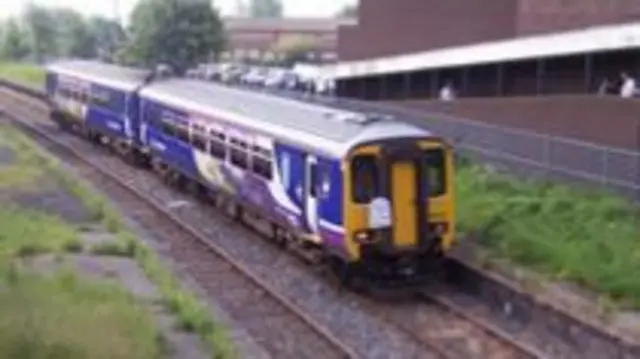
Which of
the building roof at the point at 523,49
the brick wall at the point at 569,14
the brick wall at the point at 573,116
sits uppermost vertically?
the brick wall at the point at 569,14

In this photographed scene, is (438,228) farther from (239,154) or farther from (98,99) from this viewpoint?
(98,99)

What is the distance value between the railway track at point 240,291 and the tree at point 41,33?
75.7 m

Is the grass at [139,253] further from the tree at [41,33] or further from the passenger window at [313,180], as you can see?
the tree at [41,33]

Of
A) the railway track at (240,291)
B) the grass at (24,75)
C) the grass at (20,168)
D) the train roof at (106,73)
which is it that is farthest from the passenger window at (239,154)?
the grass at (24,75)

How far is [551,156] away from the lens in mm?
24328

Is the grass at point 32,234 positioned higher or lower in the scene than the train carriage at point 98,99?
lower

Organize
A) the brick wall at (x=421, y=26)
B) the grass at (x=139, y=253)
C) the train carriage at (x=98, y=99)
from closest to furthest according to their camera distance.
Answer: the grass at (x=139, y=253) → the train carriage at (x=98, y=99) → the brick wall at (x=421, y=26)

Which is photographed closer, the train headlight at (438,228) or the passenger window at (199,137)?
the train headlight at (438,228)

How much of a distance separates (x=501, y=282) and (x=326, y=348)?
11.9ft

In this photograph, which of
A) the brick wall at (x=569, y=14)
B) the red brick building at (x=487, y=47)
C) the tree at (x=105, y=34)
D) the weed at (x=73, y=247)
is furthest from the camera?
the tree at (x=105, y=34)

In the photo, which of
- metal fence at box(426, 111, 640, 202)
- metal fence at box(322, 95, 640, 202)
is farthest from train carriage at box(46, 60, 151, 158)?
metal fence at box(426, 111, 640, 202)

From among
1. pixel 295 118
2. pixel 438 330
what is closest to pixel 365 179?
pixel 438 330

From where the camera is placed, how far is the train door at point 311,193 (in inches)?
734

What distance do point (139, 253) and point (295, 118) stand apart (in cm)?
340
